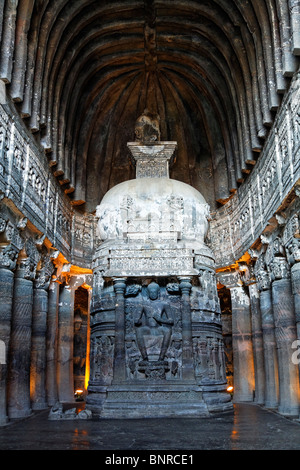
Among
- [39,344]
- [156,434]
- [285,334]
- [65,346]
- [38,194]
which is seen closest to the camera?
[156,434]

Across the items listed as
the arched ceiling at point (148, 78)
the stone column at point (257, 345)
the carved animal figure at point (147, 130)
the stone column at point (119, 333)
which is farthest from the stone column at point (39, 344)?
the stone column at point (257, 345)

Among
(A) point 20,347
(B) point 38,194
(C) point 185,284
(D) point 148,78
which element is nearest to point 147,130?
(B) point 38,194

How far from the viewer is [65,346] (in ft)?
51.5

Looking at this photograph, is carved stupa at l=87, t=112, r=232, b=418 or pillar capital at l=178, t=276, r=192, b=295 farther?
pillar capital at l=178, t=276, r=192, b=295

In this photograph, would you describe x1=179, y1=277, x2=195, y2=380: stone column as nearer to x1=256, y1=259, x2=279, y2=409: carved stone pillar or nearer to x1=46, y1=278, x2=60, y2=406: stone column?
x1=256, y1=259, x2=279, y2=409: carved stone pillar

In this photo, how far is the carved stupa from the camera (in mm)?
9938

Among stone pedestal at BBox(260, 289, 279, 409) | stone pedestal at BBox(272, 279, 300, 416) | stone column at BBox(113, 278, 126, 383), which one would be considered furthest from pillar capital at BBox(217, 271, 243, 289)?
stone column at BBox(113, 278, 126, 383)

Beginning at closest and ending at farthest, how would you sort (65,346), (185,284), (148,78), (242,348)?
(185,284) → (65,346) → (242,348) → (148,78)

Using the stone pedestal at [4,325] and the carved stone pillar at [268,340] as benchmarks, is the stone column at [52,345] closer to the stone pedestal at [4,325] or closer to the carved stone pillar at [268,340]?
the stone pedestal at [4,325]

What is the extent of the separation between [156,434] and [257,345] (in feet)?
25.8

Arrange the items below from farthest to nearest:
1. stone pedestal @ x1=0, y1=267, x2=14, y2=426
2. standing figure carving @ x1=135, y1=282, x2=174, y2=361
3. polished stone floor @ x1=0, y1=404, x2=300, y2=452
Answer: standing figure carving @ x1=135, y1=282, x2=174, y2=361
stone pedestal @ x1=0, y1=267, x2=14, y2=426
polished stone floor @ x1=0, y1=404, x2=300, y2=452

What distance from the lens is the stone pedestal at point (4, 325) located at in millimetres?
9680

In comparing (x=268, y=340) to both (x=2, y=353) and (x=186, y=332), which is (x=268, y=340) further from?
(x=2, y=353)
